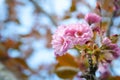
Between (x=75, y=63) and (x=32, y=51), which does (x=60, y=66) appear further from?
(x=32, y=51)

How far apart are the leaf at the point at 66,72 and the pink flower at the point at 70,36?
0.30 meters

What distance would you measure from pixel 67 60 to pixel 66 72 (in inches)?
2.1

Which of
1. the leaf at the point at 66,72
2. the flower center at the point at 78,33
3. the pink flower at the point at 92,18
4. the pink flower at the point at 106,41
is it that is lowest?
the pink flower at the point at 106,41

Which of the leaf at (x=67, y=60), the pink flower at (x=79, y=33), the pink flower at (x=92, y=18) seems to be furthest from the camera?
Answer: the leaf at (x=67, y=60)

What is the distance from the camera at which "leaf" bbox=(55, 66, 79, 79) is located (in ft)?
4.64

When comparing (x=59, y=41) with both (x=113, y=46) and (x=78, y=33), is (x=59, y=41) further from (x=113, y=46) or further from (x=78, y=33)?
(x=113, y=46)

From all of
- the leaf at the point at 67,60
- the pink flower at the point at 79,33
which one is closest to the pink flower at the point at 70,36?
the pink flower at the point at 79,33

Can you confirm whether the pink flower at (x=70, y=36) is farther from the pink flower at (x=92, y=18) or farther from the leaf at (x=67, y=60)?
the leaf at (x=67, y=60)

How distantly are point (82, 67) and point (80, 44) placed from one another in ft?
1.15

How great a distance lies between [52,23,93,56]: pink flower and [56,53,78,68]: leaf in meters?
0.26

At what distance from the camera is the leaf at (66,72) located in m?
1.41

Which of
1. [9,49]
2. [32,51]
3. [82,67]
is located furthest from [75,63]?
[32,51]

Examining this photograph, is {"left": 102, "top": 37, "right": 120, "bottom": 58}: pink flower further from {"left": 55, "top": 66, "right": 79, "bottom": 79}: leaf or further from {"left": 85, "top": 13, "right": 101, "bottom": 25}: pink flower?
{"left": 55, "top": 66, "right": 79, "bottom": 79}: leaf

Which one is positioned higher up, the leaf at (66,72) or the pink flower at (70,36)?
the leaf at (66,72)
